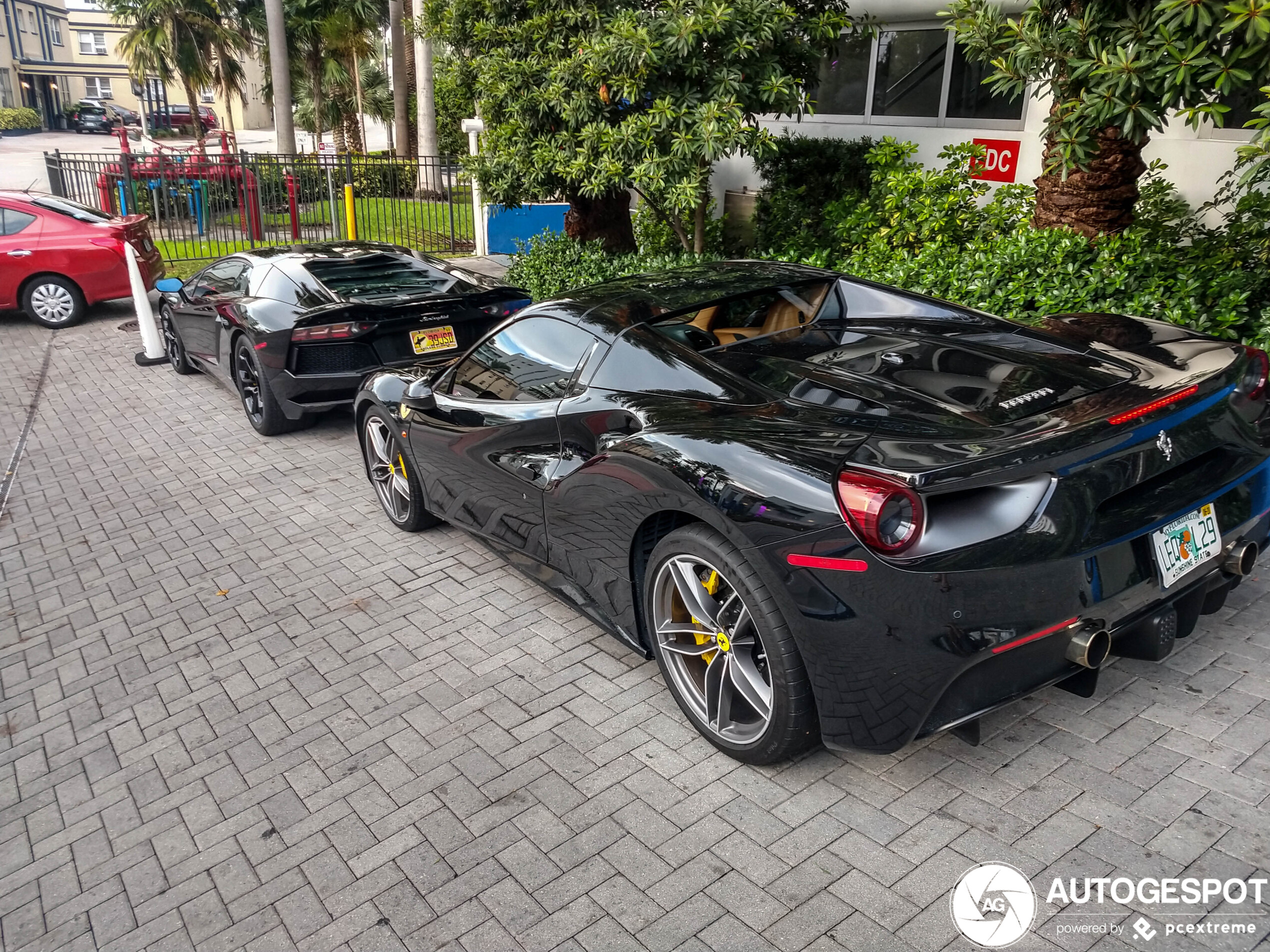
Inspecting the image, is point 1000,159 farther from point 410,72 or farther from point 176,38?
point 176,38

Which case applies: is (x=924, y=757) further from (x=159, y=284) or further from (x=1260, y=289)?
(x=159, y=284)

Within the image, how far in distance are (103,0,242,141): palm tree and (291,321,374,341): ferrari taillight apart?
2743 cm

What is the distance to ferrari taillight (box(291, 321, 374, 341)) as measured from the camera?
671 centimetres

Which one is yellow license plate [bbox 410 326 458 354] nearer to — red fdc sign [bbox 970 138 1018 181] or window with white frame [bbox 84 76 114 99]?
red fdc sign [bbox 970 138 1018 181]

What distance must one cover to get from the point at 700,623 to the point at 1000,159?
26.5 feet

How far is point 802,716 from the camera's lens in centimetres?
292

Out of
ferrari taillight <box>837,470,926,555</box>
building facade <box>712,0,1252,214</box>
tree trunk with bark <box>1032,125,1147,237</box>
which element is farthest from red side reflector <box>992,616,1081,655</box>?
building facade <box>712,0,1252,214</box>

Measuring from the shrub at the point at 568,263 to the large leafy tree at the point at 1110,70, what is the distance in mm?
3180

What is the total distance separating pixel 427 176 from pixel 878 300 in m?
16.3

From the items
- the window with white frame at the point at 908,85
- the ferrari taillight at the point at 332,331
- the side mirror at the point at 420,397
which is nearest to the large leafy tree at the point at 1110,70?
the window with white frame at the point at 908,85

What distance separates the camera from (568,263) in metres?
9.54

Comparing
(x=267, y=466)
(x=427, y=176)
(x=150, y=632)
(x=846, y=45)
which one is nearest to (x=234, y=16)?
(x=427, y=176)

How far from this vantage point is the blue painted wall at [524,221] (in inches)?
578

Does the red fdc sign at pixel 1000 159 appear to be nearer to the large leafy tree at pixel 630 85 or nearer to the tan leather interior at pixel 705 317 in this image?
the large leafy tree at pixel 630 85
